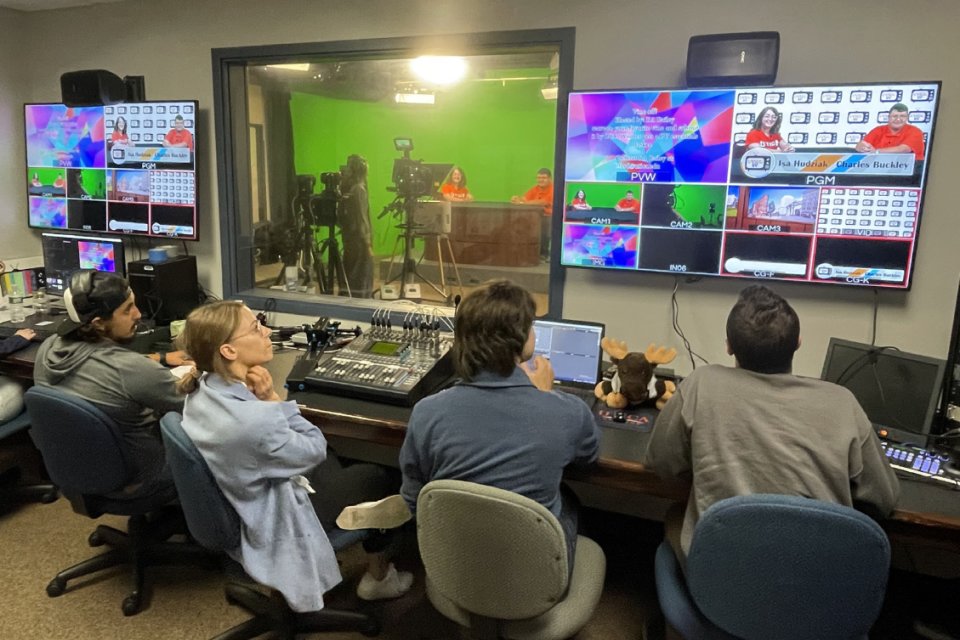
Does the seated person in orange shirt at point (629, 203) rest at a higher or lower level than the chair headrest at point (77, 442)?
higher

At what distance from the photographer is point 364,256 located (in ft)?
12.9

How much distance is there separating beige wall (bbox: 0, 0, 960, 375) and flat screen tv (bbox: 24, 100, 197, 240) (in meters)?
0.12

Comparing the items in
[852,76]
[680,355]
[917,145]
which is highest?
[852,76]

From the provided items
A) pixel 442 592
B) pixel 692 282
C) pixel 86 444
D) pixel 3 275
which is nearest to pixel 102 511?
pixel 86 444

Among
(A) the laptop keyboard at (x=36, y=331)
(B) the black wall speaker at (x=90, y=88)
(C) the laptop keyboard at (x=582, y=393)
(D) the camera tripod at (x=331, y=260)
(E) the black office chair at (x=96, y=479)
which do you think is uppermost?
(B) the black wall speaker at (x=90, y=88)

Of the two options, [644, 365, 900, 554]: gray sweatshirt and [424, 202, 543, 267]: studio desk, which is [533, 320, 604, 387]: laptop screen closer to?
[644, 365, 900, 554]: gray sweatshirt

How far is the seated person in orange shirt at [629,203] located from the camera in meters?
2.50

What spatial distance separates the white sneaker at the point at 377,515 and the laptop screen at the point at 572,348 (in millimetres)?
835

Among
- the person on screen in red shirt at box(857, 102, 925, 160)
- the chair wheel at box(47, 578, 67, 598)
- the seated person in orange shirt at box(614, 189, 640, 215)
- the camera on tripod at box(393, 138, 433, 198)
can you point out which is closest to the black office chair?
the chair wheel at box(47, 578, 67, 598)

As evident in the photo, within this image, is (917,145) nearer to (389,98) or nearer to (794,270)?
(794,270)

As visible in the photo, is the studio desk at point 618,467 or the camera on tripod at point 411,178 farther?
the camera on tripod at point 411,178

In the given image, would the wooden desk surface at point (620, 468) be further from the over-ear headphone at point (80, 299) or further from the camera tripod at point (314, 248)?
the camera tripod at point (314, 248)

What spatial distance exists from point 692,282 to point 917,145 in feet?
2.72

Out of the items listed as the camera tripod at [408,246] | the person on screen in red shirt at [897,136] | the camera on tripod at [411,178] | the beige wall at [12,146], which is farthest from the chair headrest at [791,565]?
the beige wall at [12,146]
